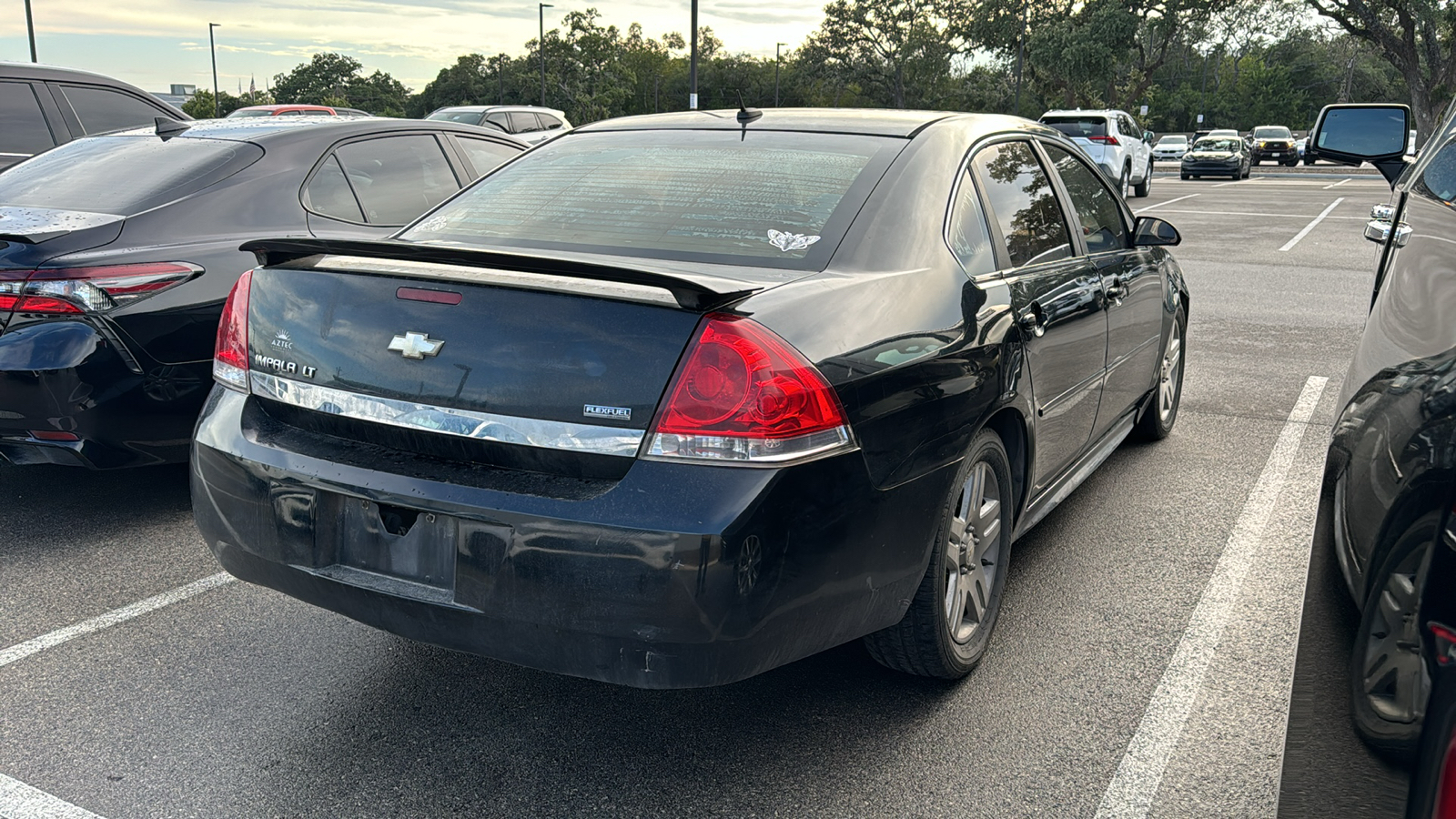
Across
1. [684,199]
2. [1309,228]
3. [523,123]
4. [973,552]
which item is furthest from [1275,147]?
[684,199]

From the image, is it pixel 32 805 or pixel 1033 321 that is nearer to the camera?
pixel 32 805

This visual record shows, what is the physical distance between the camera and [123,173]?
4.91 metres

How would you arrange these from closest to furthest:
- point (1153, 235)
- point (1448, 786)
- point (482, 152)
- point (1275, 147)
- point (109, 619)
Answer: point (1448, 786)
point (109, 619)
point (1153, 235)
point (482, 152)
point (1275, 147)

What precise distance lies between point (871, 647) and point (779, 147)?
1.48m

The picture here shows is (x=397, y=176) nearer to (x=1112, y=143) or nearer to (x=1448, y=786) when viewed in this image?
(x=1448, y=786)

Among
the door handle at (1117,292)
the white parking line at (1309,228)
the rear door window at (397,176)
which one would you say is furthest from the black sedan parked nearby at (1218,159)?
the door handle at (1117,292)

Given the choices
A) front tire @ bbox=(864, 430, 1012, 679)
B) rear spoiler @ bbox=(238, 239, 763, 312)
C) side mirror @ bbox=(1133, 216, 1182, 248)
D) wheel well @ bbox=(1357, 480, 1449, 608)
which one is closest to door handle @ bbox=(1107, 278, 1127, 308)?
side mirror @ bbox=(1133, 216, 1182, 248)

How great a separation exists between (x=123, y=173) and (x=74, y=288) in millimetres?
1048

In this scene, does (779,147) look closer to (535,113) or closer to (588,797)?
(588,797)

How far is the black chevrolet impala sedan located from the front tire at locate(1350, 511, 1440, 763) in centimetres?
118

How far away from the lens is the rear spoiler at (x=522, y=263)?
237 cm

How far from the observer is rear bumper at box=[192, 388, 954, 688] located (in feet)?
7.51

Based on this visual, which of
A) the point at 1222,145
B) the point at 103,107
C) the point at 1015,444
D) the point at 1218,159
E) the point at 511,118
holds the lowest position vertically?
the point at 1218,159

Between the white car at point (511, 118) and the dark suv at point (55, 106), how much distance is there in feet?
39.0
